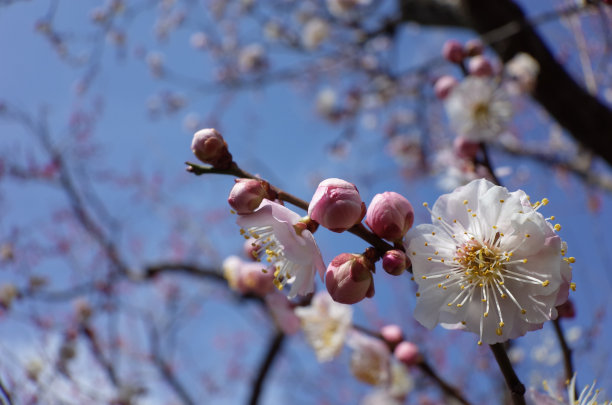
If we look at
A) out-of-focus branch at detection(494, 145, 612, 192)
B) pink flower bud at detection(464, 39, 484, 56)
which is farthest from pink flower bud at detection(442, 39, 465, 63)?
out-of-focus branch at detection(494, 145, 612, 192)

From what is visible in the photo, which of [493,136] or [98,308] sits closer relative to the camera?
[493,136]

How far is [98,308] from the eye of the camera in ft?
12.5

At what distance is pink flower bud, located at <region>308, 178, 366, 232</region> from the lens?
0.76 m

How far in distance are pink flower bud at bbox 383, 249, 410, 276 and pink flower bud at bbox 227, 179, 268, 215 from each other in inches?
10.2

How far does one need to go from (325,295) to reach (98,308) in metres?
2.85

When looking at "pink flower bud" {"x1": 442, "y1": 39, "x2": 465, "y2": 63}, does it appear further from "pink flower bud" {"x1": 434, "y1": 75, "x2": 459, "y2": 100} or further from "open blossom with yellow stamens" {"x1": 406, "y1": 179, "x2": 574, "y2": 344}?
"open blossom with yellow stamens" {"x1": 406, "y1": 179, "x2": 574, "y2": 344}

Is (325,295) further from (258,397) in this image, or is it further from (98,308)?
(98,308)

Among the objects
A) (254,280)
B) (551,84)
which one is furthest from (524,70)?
(254,280)

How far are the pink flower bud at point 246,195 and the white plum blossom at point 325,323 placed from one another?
954 millimetres

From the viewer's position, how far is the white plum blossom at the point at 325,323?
1.67 meters

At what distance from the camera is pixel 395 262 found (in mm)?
732

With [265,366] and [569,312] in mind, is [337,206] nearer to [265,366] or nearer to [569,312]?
[569,312]

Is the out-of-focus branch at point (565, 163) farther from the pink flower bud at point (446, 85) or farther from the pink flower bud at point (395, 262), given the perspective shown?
the pink flower bud at point (395, 262)

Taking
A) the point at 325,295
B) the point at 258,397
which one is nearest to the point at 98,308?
the point at 258,397
